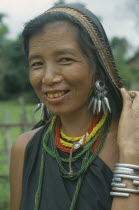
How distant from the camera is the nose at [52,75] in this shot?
191 centimetres

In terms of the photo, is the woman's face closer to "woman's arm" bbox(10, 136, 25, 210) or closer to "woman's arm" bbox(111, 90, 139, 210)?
"woman's arm" bbox(111, 90, 139, 210)

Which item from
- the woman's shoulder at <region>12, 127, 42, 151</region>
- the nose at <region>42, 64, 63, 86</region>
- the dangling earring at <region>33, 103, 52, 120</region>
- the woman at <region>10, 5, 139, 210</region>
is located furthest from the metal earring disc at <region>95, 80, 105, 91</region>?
the woman's shoulder at <region>12, 127, 42, 151</region>

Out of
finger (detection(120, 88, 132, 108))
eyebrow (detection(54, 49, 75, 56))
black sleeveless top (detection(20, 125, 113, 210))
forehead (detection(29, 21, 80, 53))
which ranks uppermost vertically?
forehead (detection(29, 21, 80, 53))

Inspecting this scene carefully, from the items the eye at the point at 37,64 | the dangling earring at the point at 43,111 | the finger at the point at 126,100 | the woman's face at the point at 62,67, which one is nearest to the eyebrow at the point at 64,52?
the woman's face at the point at 62,67

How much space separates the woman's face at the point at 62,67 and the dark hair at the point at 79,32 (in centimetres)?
2

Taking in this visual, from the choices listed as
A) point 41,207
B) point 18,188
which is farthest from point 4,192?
point 41,207

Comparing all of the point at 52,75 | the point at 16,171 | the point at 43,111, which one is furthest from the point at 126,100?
the point at 16,171

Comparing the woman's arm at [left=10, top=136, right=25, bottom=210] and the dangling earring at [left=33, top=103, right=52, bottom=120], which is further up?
the dangling earring at [left=33, top=103, right=52, bottom=120]

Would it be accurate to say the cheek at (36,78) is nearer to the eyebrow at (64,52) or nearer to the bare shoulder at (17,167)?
the eyebrow at (64,52)

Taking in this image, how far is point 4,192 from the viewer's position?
5.96 m

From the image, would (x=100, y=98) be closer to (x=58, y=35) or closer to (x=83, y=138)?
(x=83, y=138)

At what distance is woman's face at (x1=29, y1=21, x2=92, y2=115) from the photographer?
1.90m

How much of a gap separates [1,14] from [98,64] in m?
42.1

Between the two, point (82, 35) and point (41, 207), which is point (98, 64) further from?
point (41, 207)
